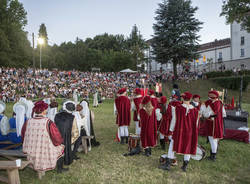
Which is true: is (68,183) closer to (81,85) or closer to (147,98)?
(147,98)

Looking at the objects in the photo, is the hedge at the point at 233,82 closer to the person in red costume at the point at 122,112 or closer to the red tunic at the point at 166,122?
the person in red costume at the point at 122,112

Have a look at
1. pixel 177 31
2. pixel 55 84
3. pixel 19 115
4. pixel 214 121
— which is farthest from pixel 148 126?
pixel 177 31

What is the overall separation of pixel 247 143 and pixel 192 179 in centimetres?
416

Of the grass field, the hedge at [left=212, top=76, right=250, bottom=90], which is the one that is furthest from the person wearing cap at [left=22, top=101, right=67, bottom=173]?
the hedge at [left=212, top=76, right=250, bottom=90]

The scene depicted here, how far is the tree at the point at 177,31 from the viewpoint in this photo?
32.7m

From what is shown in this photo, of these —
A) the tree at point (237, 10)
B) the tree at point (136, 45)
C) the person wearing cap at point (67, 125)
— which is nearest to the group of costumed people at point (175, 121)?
the person wearing cap at point (67, 125)

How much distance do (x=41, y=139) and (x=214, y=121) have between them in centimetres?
465

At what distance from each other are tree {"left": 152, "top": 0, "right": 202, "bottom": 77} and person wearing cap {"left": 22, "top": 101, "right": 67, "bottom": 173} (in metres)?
30.4

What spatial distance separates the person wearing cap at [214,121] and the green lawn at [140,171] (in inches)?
18.1

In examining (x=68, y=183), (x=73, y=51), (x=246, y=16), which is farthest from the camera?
(x=73, y=51)

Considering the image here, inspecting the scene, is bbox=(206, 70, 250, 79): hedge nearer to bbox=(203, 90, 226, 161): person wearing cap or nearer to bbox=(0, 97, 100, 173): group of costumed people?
bbox=(203, 90, 226, 161): person wearing cap

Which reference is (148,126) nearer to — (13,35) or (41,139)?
(41,139)

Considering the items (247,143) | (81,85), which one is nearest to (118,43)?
(81,85)

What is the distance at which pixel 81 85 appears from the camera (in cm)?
2814
